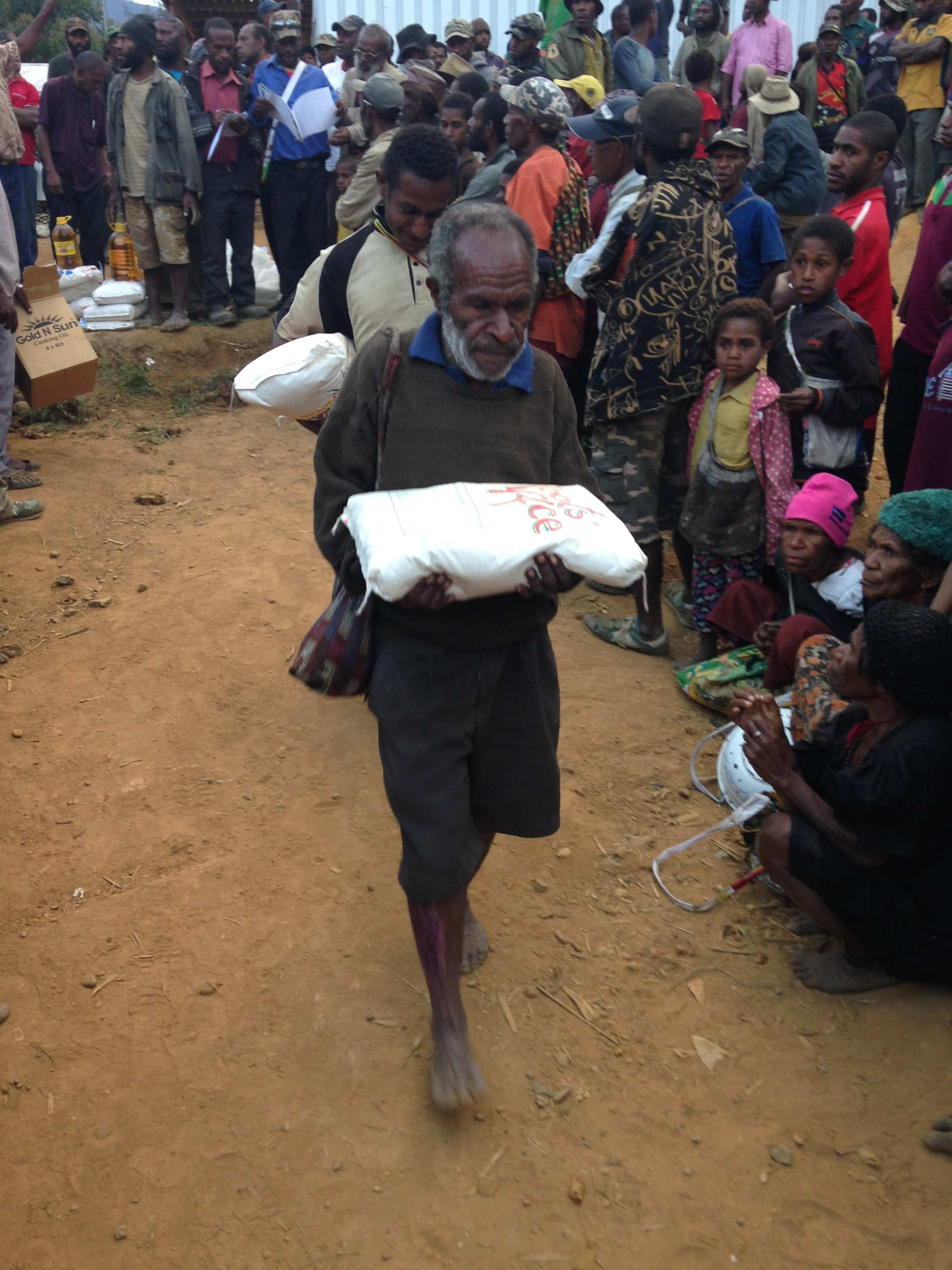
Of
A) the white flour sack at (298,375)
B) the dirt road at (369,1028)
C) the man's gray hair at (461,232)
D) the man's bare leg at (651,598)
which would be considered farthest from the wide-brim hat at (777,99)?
A: the man's gray hair at (461,232)

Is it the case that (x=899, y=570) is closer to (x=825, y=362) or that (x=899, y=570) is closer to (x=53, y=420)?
(x=825, y=362)

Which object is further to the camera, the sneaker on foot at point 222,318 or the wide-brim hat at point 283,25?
the sneaker on foot at point 222,318

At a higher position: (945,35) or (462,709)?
(945,35)

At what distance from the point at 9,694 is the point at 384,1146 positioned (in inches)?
106

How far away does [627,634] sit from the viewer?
4.72 metres

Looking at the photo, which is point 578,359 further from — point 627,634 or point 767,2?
point 767,2

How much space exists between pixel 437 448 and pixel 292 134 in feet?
23.6

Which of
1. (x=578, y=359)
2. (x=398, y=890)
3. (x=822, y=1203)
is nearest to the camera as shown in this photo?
(x=822, y=1203)

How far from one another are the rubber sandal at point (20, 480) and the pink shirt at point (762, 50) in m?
6.96

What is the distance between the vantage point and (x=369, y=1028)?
2758mm

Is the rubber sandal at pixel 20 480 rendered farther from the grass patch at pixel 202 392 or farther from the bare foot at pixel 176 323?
the bare foot at pixel 176 323

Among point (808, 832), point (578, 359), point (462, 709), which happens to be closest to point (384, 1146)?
point (462, 709)

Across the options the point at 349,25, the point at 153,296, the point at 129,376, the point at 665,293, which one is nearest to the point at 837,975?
the point at 665,293

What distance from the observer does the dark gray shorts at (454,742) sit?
2.33m
